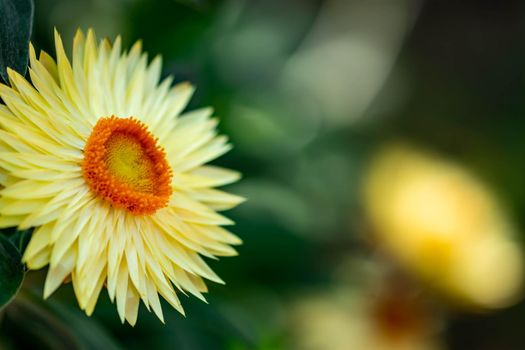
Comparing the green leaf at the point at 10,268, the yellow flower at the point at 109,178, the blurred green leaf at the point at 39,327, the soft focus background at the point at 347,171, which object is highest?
the soft focus background at the point at 347,171

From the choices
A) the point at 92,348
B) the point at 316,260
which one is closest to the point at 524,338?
the point at 316,260

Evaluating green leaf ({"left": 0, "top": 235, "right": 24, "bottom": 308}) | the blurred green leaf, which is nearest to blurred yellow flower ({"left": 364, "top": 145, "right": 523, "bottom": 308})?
the blurred green leaf

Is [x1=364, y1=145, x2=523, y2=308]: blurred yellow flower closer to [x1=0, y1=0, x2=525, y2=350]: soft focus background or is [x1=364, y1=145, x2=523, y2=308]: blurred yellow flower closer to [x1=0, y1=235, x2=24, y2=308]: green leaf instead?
[x1=0, y1=0, x2=525, y2=350]: soft focus background

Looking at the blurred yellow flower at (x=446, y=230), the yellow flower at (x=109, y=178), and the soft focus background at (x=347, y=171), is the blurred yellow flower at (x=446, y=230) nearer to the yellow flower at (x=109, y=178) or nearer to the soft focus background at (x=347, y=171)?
the soft focus background at (x=347, y=171)

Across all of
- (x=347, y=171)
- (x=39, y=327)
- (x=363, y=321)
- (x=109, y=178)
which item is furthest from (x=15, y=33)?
(x=347, y=171)

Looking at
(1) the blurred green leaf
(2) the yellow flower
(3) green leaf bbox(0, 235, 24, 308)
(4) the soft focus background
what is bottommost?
(1) the blurred green leaf

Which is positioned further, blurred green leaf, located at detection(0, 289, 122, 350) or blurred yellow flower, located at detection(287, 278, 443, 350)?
blurred yellow flower, located at detection(287, 278, 443, 350)

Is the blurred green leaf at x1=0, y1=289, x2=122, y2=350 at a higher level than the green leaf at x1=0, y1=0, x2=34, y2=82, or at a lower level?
lower

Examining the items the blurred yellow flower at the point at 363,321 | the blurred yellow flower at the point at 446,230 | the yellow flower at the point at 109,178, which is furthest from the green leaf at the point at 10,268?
the blurred yellow flower at the point at 446,230
